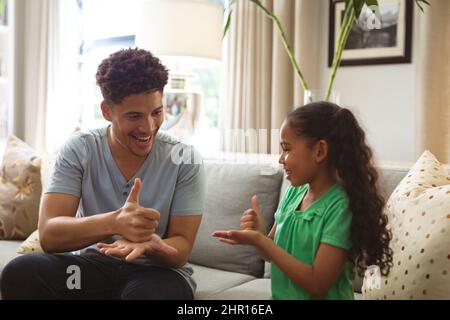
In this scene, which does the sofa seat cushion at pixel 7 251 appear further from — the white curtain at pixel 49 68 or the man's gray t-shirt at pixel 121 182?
the white curtain at pixel 49 68

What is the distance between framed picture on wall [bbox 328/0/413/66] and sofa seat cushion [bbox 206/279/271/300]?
3.99 feet

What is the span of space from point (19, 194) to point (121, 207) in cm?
109

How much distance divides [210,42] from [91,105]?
4.99ft

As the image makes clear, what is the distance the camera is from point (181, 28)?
7.91ft

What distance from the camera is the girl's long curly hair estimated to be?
115 centimetres

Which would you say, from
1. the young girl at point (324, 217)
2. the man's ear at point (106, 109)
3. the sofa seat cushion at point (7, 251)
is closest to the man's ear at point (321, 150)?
the young girl at point (324, 217)

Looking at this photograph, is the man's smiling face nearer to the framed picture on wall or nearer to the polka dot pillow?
the polka dot pillow

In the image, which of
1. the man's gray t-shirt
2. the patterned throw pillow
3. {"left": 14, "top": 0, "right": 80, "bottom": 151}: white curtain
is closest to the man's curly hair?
the man's gray t-shirt

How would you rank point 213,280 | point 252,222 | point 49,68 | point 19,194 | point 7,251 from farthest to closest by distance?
1. point 49,68
2. point 19,194
3. point 7,251
4. point 213,280
5. point 252,222

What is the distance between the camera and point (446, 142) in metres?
2.14

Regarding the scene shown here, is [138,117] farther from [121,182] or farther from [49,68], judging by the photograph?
[49,68]

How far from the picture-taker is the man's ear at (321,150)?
1.17m

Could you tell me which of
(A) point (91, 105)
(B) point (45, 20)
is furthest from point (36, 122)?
(B) point (45, 20)

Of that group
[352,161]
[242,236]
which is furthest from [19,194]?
[352,161]
